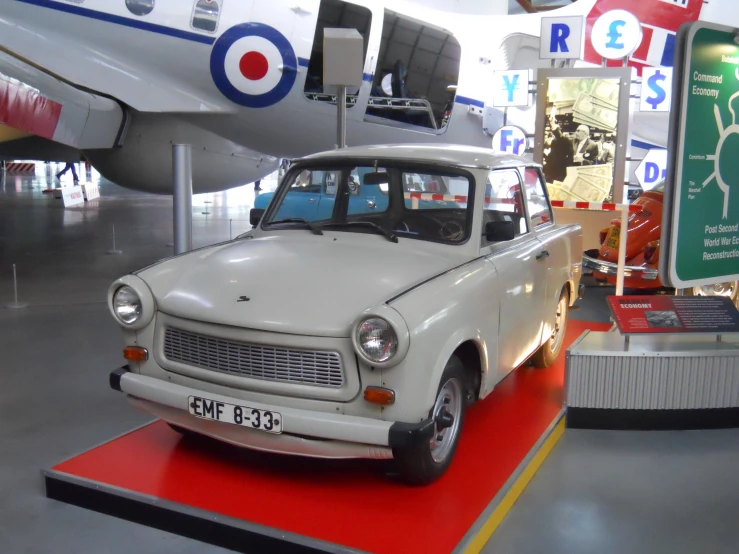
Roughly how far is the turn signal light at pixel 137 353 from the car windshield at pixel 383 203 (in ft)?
3.83

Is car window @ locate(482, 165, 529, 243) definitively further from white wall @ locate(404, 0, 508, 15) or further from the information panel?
white wall @ locate(404, 0, 508, 15)

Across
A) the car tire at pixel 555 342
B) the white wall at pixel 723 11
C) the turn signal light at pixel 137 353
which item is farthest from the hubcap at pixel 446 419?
the white wall at pixel 723 11

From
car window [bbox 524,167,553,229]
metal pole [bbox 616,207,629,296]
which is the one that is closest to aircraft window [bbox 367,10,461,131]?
metal pole [bbox 616,207,629,296]

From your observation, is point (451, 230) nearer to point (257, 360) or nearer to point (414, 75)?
point (257, 360)

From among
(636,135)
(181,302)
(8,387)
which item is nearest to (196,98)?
(8,387)

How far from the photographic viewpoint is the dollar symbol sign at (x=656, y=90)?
10078 mm

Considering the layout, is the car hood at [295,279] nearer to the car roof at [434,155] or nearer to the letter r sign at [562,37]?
the car roof at [434,155]

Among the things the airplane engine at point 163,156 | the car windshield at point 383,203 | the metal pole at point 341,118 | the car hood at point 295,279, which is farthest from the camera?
the airplane engine at point 163,156

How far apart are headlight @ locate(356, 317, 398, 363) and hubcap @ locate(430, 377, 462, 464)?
1.39 ft

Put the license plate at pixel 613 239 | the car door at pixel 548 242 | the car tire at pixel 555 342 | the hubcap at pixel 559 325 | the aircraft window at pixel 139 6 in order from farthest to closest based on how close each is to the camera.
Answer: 1. the aircraft window at pixel 139 6
2. the license plate at pixel 613 239
3. the hubcap at pixel 559 325
4. the car tire at pixel 555 342
5. the car door at pixel 548 242

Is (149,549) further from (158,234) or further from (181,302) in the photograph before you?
(158,234)

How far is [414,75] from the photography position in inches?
460

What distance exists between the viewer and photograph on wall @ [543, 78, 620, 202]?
853cm

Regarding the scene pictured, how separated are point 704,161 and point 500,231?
140cm
